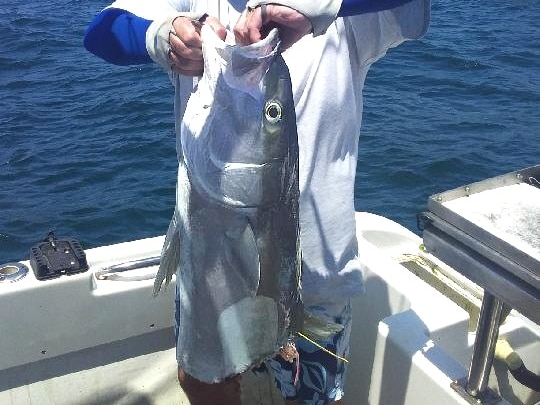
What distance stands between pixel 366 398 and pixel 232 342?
125 cm

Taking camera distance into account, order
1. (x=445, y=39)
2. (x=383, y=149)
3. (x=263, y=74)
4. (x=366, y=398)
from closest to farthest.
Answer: (x=263, y=74), (x=366, y=398), (x=383, y=149), (x=445, y=39)

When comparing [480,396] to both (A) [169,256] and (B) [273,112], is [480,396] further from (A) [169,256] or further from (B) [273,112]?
(B) [273,112]

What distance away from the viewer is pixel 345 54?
2.28m

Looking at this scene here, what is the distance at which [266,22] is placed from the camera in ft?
5.93

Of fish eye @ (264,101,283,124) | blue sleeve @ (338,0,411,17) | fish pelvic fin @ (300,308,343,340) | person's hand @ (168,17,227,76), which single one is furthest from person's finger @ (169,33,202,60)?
fish pelvic fin @ (300,308,343,340)

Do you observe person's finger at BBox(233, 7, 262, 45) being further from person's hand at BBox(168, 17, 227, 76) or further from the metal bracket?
the metal bracket

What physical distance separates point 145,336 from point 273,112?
2061 millimetres

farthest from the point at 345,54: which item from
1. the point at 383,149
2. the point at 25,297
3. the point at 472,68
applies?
the point at 472,68

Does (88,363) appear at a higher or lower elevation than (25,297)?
lower

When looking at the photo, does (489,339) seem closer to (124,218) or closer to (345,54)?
(345,54)

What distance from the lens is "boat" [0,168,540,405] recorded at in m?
3.00

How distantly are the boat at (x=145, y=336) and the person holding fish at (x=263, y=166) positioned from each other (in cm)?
52

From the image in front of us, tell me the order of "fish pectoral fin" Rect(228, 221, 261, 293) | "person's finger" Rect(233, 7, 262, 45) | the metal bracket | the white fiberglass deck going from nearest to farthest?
"person's finger" Rect(233, 7, 262, 45), "fish pectoral fin" Rect(228, 221, 261, 293), the metal bracket, the white fiberglass deck

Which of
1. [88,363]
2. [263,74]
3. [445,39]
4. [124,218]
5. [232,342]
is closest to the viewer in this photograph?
[263,74]
